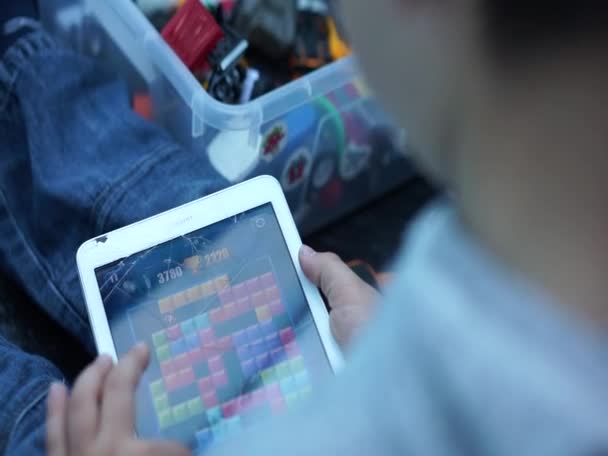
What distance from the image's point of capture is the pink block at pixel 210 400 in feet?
1.49

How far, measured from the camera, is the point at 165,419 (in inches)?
17.5

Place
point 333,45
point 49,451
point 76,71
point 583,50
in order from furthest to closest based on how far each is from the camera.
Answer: point 333,45, point 76,71, point 49,451, point 583,50

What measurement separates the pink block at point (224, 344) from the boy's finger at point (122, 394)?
0.21 ft

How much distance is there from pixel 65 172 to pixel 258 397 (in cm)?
27

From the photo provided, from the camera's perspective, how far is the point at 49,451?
1.29ft

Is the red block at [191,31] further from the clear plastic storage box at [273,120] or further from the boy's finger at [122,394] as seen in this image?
the boy's finger at [122,394]

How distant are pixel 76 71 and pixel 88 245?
215 mm

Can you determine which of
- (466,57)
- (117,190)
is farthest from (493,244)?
(117,190)

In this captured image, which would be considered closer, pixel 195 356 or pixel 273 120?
pixel 195 356

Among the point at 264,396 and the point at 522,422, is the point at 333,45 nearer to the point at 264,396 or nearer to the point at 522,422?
the point at 264,396

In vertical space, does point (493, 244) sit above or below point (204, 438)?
above

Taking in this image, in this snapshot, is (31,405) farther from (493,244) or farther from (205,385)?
(493,244)

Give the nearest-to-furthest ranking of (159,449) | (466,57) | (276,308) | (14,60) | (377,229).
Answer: (466,57) < (159,449) < (276,308) < (14,60) < (377,229)

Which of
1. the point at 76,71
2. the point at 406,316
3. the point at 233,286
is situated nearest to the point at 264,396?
the point at 233,286
